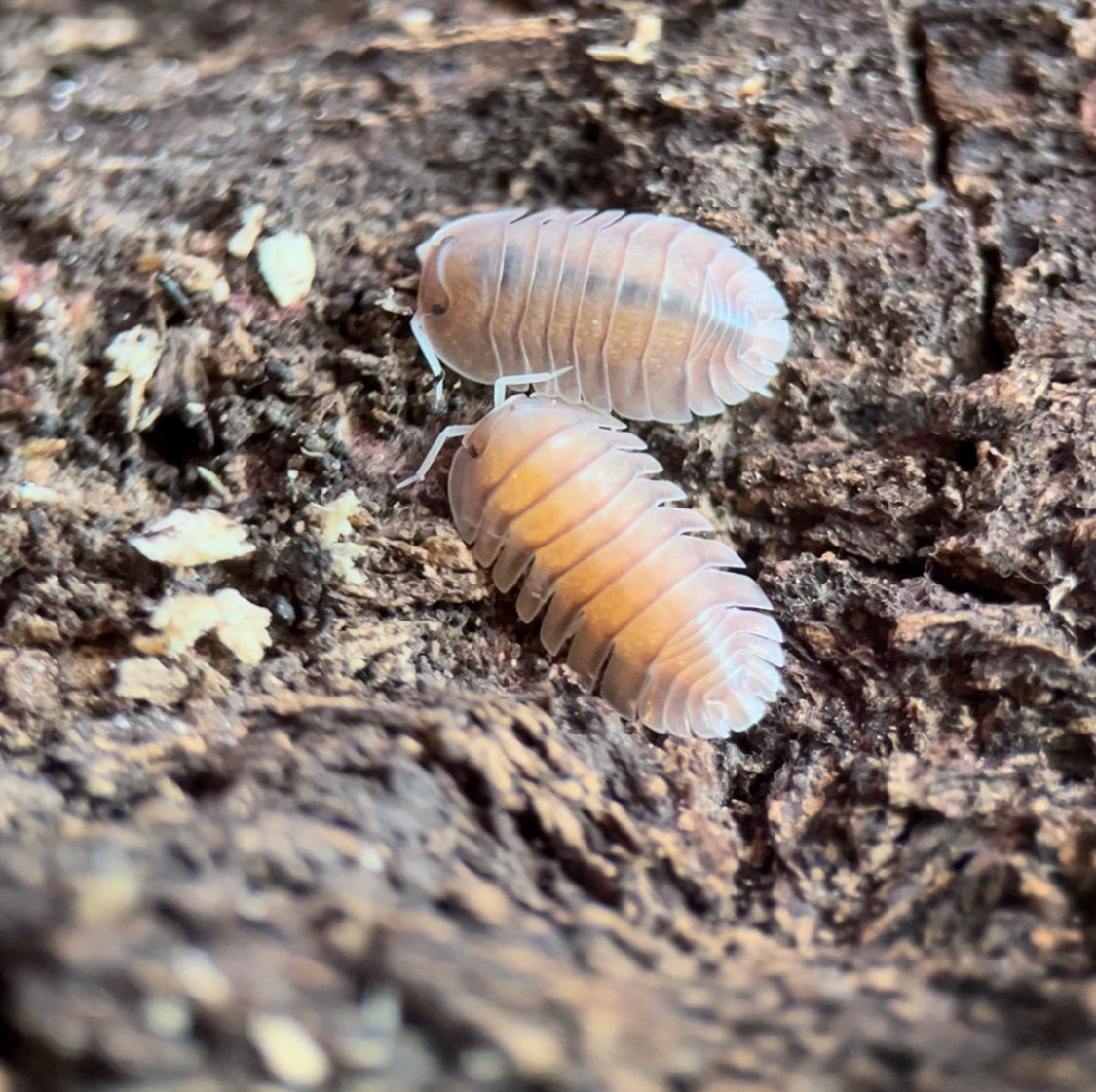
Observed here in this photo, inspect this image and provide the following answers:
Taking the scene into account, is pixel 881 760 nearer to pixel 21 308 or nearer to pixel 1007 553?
pixel 1007 553

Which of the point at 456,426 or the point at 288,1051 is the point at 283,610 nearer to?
the point at 456,426

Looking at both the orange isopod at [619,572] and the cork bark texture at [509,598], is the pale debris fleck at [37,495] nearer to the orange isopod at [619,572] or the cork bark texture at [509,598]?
the cork bark texture at [509,598]

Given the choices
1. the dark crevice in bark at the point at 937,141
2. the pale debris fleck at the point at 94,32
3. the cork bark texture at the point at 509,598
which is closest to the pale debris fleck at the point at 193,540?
the cork bark texture at the point at 509,598

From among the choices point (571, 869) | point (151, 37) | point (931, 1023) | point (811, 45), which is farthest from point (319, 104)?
point (931, 1023)

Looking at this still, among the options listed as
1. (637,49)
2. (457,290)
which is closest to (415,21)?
(637,49)

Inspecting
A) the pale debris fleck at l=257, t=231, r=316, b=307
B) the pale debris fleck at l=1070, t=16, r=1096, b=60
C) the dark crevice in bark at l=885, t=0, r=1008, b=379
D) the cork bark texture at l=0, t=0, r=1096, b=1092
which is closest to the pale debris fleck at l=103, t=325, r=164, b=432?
the cork bark texture at l=0, t=0, r=1096, b=1092

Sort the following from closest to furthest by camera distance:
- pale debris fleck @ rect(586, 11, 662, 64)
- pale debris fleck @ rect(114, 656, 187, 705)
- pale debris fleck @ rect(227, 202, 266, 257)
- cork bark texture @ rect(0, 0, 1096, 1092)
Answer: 1. cork bark texture @ rect(0, 0, 1096, 1092)
2. pale debris fleck @ rect(114, 656, 187, 705)
3. pale debris fleck @ rect(227, 202, 266, 257)
4. pale debris fleck @ rect(586, 11, 662, 64)

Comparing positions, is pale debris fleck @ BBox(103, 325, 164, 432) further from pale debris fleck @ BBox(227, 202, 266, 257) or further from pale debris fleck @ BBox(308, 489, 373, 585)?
pale debris fleck @ BBox(308, 489, 373, 585)
